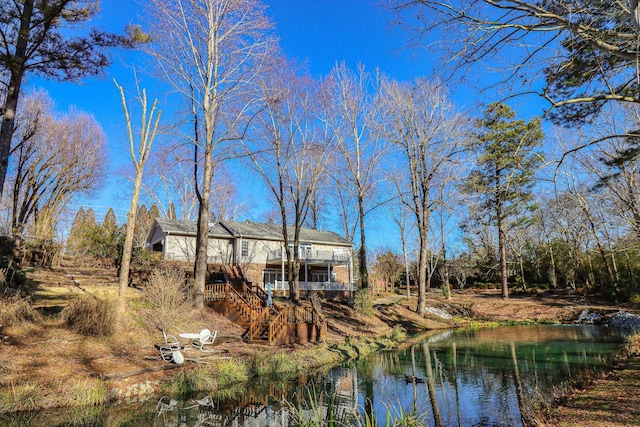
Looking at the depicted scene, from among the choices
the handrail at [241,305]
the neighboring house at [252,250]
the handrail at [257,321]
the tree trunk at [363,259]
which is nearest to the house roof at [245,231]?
the neighboring house at [252,250]

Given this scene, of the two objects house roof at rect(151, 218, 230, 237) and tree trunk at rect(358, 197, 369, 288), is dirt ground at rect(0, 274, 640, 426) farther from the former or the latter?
house roof at rect(151, 218, 230, 237)

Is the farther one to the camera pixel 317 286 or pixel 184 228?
pixel 317 286

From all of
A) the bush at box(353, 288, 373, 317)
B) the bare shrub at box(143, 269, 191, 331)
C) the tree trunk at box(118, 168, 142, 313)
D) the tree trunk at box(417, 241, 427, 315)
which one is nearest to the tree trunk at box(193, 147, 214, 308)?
the bare shrub at box(143, 269, 191, 331)

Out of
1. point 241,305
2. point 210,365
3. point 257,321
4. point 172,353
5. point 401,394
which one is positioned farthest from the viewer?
point 241,305

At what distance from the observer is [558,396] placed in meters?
7.69

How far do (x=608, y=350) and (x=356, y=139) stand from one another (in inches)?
659

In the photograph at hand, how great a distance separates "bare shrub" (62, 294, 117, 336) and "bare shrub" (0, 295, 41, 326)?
30.8 inches

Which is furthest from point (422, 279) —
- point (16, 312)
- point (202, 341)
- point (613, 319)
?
point (16, 312)

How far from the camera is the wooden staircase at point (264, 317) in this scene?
48.6 feet

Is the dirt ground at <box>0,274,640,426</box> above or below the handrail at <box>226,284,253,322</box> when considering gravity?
below

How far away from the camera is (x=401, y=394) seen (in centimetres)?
923

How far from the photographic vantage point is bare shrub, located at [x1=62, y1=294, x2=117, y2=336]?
11.0 m

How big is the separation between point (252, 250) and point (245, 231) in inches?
67.4

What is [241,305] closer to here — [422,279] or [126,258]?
[126,258]
